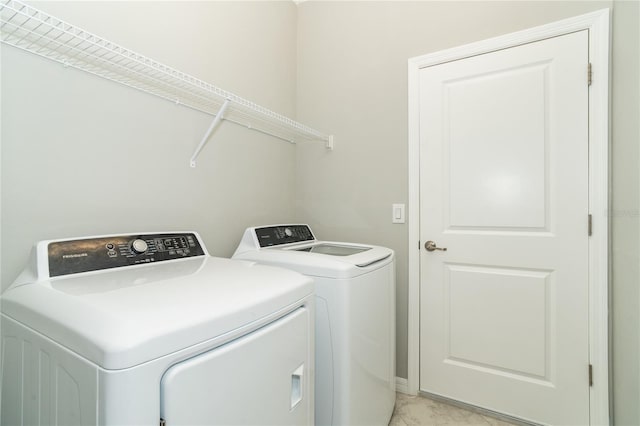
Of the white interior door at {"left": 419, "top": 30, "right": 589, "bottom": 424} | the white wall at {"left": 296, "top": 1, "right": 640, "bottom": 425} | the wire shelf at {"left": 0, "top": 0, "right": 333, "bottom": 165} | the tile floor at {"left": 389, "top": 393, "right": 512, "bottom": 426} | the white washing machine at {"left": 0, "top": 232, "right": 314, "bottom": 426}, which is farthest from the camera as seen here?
the tile floor at {"left": 389, "top": 393, "right": 512, "bottom": 426}

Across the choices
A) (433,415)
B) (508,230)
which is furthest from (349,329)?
(508,230)

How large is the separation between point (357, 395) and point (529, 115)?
5.78 ft

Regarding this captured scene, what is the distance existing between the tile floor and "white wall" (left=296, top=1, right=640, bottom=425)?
0.69 ft

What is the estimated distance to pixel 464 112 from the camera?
1.88m

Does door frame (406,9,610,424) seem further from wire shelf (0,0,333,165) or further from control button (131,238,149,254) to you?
control button (131,238,149,254)

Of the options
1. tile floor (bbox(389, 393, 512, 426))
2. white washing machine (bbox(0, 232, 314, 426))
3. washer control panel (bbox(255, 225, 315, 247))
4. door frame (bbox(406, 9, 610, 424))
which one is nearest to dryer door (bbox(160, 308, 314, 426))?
white washing machine (bbox(0, 232, 314, 426))

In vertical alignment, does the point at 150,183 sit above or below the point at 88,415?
above

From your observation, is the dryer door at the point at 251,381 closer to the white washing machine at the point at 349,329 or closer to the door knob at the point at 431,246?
the white washing machine at the point at 349,329

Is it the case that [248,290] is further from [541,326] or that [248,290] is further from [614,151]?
[614,151]

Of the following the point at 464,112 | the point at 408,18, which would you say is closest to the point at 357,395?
the point at 464,112

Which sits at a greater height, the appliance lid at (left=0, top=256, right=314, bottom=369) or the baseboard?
Result: the appliance lid at (left=0, top=256, right=314, bottom=369)

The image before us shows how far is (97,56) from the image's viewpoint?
1.15m

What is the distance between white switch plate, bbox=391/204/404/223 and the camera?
206 cm

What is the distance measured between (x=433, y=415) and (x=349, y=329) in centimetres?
107
